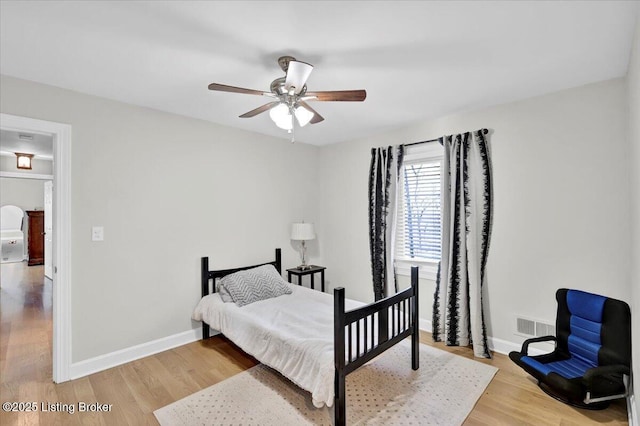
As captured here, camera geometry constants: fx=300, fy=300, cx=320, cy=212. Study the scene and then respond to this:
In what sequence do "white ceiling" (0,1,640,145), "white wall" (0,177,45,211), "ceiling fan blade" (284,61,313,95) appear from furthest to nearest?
1. "white wall" (0,177,45,211)
2. "ceiling fan blade" (284,61,313,95)
3. "white ceiling" (0,1,640,145)

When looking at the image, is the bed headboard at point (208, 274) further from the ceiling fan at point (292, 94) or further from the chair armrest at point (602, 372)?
the chair armrest at point (602, 372)

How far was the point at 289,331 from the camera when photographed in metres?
2.39

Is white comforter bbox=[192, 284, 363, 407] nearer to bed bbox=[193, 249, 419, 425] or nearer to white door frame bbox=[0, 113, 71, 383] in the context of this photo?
bed bbox=[193, 249, 419, 425]

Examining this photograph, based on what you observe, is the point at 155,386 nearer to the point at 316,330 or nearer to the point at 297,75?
the point at 316,330

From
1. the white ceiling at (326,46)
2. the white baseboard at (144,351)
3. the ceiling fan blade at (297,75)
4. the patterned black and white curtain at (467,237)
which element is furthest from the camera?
the patterned black and white curtain at (467,237)

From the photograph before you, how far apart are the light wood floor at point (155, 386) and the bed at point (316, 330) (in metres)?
0.35

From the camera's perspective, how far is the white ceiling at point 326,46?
1579 millimetres

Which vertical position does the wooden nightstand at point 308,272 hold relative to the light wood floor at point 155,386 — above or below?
above

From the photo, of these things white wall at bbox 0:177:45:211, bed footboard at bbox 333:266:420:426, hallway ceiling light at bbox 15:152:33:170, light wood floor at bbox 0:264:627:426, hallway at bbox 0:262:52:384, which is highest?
hallway ceiling light at bbox 15:152:33:170

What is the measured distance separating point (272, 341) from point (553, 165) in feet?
9.32

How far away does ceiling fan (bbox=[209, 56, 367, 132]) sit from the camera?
1.85m

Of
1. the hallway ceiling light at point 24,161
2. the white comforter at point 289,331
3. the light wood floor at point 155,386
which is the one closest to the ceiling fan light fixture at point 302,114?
the white comforter at point 289,331

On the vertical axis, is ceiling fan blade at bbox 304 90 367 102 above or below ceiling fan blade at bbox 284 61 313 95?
below

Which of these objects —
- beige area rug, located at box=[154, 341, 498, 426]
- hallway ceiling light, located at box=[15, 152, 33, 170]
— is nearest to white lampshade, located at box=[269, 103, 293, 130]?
beige area rug, located at box=[154, 341, 498, 426]
